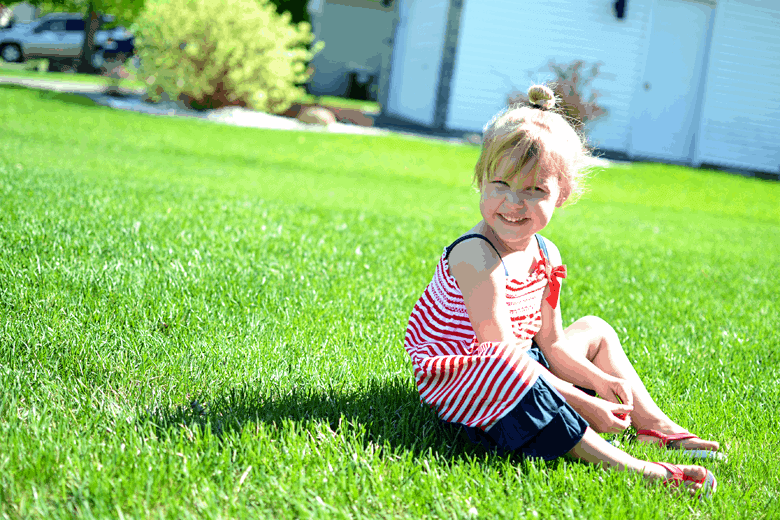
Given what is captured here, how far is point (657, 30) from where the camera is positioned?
18578 mm

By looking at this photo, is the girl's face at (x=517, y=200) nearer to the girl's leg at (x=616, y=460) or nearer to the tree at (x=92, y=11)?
the girl's leg at (x=616, y=460)

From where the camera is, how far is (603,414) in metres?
2.24

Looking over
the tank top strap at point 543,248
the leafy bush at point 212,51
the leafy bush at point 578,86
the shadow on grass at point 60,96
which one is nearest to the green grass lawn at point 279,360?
the tank top strap at point 543,248

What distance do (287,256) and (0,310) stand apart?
191 cm

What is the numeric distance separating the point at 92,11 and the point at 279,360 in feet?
91.9

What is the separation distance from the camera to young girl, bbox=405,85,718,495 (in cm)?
218

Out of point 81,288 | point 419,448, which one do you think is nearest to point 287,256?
point 81,288

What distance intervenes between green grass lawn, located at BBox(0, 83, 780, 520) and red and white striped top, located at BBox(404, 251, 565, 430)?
0.15m

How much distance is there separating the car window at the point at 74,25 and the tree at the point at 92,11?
30.6 inches

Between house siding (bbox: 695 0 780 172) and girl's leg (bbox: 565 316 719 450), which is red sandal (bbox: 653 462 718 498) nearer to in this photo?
girl's leg (bbox: 565 316 719 450)

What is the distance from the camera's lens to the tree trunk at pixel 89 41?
88.5 feet

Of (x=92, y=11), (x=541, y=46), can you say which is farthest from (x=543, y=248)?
(x=92, y=11)

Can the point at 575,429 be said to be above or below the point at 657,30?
below

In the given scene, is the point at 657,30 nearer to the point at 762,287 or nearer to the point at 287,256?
the point at 762,287
